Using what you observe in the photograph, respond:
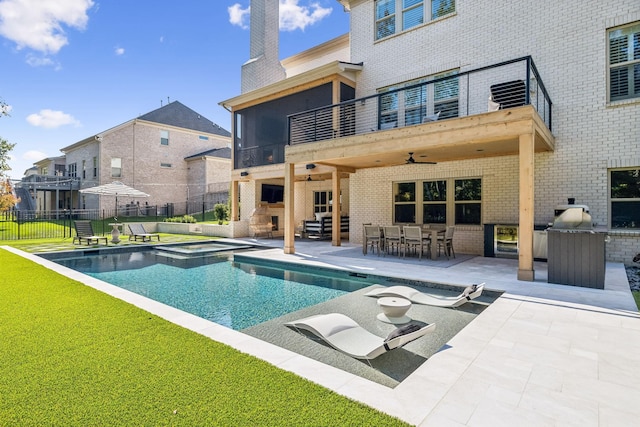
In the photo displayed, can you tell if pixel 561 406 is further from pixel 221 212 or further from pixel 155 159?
pixel 155 159

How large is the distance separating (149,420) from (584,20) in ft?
40.6

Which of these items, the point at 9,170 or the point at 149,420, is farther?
the point at 9,170

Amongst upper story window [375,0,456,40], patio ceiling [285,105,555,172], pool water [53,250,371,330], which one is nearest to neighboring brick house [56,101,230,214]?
pool water [53,250,371,330]

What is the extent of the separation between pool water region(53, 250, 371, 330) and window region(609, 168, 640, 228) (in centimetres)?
680

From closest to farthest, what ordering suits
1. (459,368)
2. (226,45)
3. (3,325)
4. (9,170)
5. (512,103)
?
(459,368)
(3,325)
(512,103)
(226,45)
(9,170)

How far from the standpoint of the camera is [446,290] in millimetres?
6598

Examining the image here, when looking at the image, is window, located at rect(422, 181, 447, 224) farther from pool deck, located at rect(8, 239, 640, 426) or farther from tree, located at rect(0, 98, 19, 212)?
tree, located at rect(0, 98, 19, 212)

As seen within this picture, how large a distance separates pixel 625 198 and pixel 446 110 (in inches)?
211

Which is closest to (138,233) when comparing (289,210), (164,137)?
(289,210)

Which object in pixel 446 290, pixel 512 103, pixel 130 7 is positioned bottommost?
pixel 446 290

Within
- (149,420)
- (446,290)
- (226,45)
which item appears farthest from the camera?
(226,45)

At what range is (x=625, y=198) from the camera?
853cm

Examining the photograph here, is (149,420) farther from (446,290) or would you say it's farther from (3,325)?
(446,290)

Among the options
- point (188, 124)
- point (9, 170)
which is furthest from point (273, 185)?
point (9, 170)
